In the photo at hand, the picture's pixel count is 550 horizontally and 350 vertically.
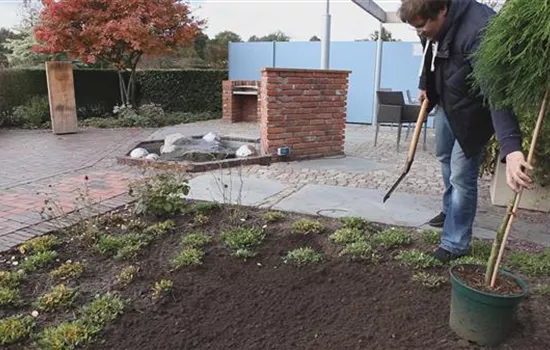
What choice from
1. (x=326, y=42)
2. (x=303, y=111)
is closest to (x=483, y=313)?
(x=303, y=111)

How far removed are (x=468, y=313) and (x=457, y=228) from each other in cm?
68

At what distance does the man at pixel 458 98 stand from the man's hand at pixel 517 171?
0.03 m

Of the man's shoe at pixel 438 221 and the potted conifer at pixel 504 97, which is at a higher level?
the potted conifer at pixel 504 97

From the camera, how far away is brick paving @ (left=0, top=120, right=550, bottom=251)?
3283 millimetres

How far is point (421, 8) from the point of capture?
1938mm

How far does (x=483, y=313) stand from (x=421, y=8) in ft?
4.09

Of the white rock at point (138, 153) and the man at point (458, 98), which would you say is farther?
the white rock at point (138, 153)

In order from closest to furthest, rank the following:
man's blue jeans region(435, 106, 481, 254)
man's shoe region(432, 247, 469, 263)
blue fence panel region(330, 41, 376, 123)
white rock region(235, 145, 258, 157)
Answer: man's blue jeans region(435, 106, 481, 254) → man's shoe region(432, 247, 469, 263) → white rock region(235, 145, 258, 157) → blue fence panel region(330, 41, 376, 123)

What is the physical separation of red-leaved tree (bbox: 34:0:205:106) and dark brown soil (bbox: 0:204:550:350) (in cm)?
694

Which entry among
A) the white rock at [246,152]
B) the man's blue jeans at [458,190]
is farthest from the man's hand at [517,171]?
the white rock at [246,152]

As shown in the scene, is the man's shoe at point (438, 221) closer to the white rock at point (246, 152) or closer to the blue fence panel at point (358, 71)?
the white rock at point (246, 152)

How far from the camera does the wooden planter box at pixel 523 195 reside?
351 centimetres

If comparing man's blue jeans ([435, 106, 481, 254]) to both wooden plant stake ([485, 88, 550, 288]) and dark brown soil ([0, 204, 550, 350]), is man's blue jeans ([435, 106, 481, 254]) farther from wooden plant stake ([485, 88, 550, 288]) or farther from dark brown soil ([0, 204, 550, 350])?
wooden plant stake ([485, 88, 550, 288])

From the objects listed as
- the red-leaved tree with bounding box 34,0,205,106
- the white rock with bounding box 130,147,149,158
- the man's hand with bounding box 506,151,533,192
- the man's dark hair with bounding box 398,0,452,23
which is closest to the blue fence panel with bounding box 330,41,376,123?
the red-leaved tree with bounding box 34,0,205,106
